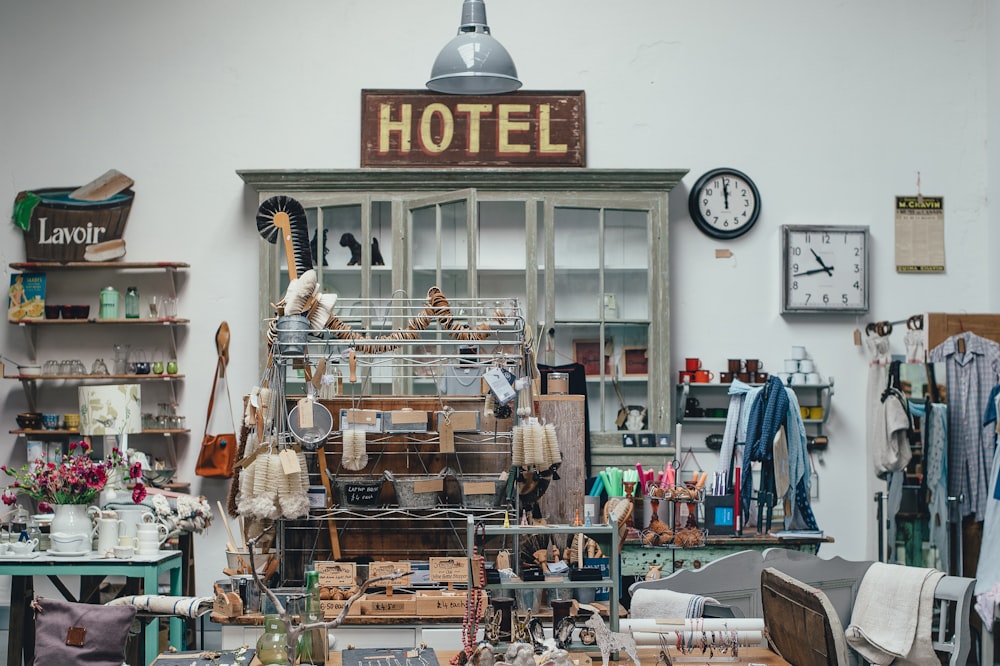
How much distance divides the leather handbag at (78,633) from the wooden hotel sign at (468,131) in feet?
12.3

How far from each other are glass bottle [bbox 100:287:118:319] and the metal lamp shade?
1.26 m

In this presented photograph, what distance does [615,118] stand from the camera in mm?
6789

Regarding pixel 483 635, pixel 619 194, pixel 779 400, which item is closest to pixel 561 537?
pixel 483 635

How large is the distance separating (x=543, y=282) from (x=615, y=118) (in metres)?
1.18

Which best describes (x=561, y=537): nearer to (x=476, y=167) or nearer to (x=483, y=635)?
(x=483, y=635)

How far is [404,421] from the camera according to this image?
13.9 feet

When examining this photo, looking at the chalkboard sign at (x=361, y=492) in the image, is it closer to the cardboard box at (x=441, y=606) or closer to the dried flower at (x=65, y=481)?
the cardboard box at (x=441, y=606)

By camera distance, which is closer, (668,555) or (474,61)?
(474,61)

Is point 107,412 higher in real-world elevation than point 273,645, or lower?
higher

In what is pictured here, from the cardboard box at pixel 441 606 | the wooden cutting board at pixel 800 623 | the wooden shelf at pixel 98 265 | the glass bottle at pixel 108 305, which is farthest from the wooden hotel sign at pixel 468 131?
the wooden cutting board at pixel 800 623

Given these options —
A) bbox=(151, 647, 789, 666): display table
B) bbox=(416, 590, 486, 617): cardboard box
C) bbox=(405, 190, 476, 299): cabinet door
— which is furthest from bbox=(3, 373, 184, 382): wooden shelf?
bbox=(151, 647, 789, 666): display table

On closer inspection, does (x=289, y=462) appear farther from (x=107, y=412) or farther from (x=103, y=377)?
(x=103, y=377)

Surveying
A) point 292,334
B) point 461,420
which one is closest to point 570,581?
point 461,420

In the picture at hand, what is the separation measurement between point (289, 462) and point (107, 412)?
1.80 m
